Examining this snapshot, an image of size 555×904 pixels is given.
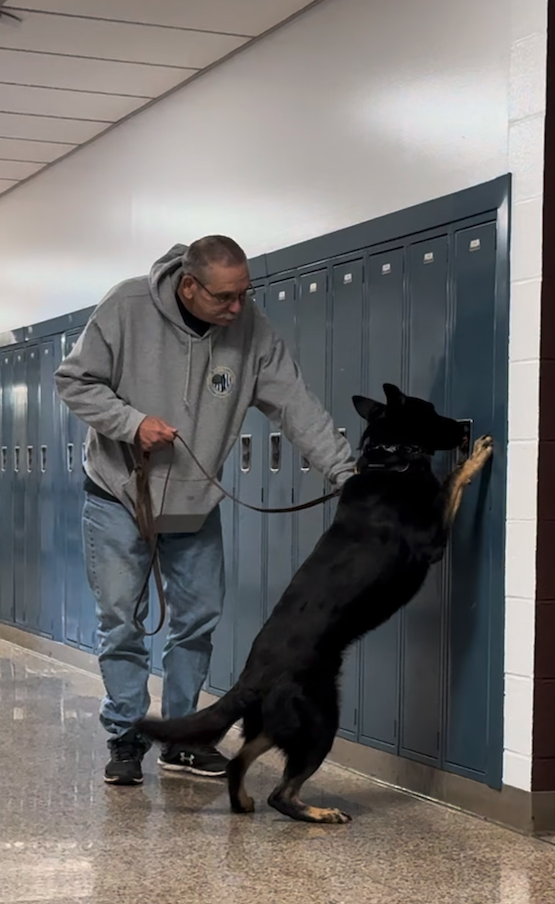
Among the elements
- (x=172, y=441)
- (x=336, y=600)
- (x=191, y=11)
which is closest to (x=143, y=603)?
(x=172, y=441)

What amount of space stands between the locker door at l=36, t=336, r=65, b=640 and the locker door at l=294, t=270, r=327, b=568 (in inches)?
103

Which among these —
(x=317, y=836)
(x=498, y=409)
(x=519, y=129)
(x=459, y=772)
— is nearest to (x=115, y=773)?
(x=317, y=836)

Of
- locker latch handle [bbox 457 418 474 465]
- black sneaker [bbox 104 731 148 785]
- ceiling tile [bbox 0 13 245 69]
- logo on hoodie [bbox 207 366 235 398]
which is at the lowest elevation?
black sneaker [bbox 104 731 148 785]

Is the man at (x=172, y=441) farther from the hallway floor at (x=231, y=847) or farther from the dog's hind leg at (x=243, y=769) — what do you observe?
the dog's hind leg at (x=243, y=769)

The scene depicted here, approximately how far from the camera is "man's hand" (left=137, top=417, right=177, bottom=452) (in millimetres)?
3539

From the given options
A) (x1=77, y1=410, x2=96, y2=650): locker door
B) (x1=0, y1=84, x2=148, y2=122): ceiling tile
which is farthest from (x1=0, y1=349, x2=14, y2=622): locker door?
(x1=0, y1=84, x2=148, y2=122): ceiling tile

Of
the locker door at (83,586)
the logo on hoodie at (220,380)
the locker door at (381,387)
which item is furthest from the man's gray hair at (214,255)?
the locker door at (83,586)

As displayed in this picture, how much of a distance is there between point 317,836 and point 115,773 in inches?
31.7

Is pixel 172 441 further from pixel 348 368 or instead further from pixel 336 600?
pixel 348 368

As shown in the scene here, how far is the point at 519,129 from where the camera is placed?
134 inches

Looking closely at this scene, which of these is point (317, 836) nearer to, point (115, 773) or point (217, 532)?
point (115, 773)

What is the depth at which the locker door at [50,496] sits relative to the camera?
6.81 m

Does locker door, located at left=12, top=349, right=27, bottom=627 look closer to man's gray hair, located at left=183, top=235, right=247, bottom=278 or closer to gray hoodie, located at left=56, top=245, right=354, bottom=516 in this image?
gray hoodie, located at left=56, top=245, right=354, bottom=516

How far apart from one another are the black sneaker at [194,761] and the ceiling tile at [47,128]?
3477mm
